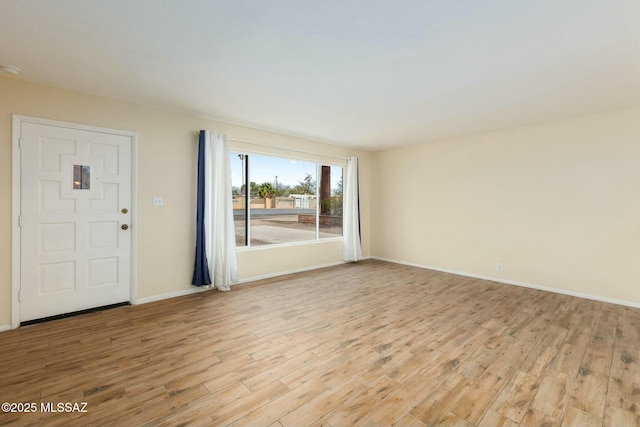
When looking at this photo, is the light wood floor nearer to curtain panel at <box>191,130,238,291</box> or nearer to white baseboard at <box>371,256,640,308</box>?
white baseboard at <box>371,256,640,308</box>

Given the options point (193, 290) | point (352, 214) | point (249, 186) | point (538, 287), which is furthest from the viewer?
point (352, 214)

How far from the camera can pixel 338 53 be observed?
2.47 metres

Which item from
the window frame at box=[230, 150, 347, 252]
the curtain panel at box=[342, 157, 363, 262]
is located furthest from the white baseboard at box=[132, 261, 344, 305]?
the curtain panel at box=[342, 157, 363, 262]

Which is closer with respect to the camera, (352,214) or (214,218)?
(214,218)

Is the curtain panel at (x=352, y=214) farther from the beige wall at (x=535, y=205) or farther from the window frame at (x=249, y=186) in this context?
the beige wall at (x=535, y=205)

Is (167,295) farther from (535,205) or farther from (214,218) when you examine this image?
(535,205)

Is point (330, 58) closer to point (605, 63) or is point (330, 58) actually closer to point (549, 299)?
point (605, 63)

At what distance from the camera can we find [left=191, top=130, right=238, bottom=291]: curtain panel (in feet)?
13.7

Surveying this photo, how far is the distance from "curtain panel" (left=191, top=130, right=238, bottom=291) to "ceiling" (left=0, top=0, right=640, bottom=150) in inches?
24.3

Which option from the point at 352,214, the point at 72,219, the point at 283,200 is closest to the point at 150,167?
the point at 72,219

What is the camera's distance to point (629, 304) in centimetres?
381

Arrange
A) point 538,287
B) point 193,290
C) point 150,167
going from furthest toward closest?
point 538,287
point 193,290
point 150,167

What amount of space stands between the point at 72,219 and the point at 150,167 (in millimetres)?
1026

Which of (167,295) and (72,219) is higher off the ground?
(72,219)
